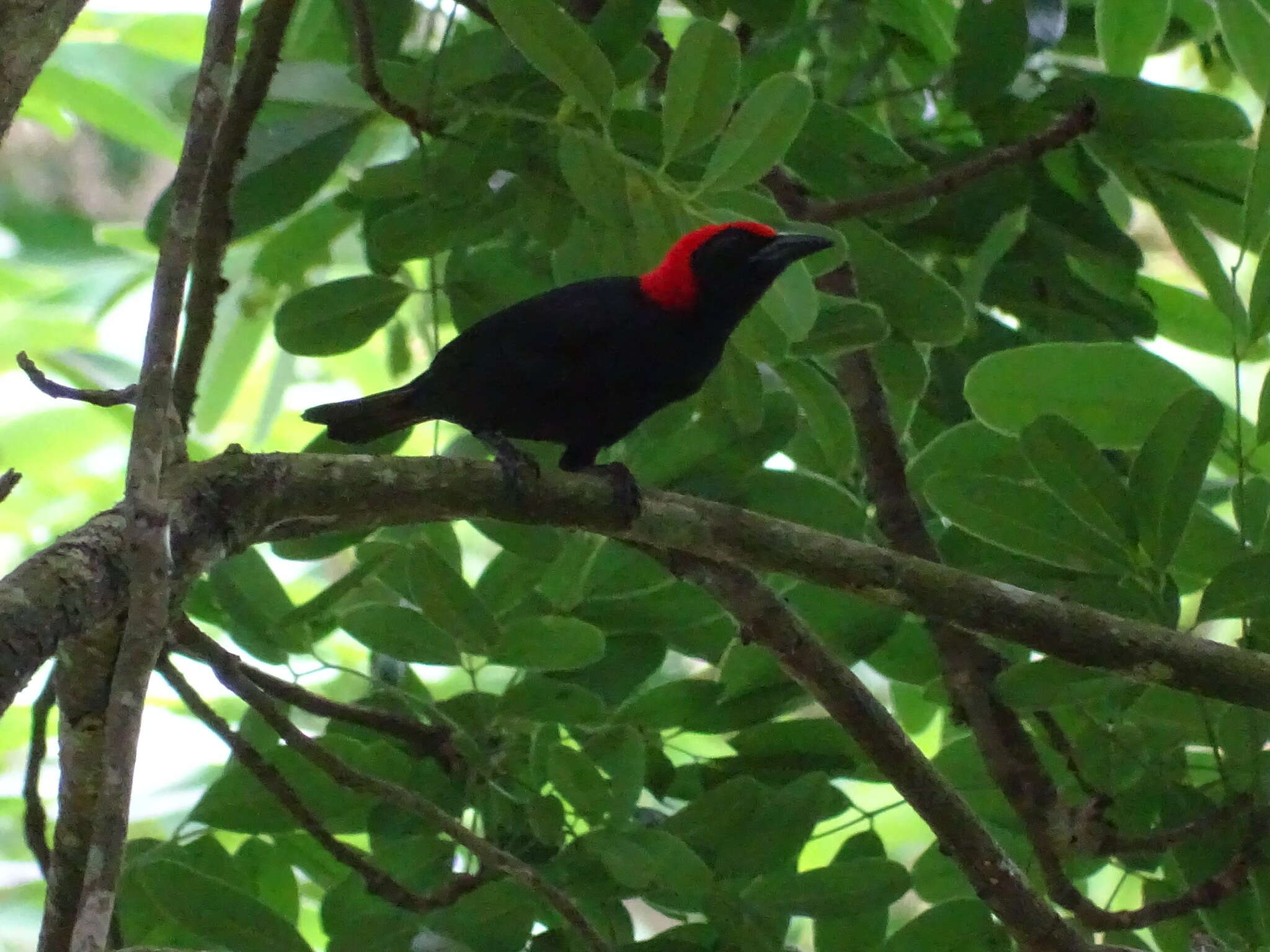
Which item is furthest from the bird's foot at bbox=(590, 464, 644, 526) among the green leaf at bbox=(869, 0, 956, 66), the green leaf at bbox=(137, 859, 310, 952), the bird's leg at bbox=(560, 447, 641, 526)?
the green leaf at bbox=(869, 0, 956, 66)

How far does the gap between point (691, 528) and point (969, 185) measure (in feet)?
3.51

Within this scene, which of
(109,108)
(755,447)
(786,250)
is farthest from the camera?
(109,108)

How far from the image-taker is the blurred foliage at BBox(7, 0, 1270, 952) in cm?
207

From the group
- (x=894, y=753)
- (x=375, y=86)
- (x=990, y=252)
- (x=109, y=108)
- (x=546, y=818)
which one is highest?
(x=109, y=108)

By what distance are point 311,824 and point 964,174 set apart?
1.68 meters

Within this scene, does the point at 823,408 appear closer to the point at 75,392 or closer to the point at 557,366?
the point at 557,366

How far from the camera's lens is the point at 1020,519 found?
2119 mm

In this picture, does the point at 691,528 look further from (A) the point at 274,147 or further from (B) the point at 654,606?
(A) the point at 274,147

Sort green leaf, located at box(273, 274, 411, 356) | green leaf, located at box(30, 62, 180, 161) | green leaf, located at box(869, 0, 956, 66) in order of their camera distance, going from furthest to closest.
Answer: green leaf, located at box(30, 62, 180, 161), green leaf, located at box(869, 0, 956, 66), green leaf, located at box(273, 274, 411, 356)

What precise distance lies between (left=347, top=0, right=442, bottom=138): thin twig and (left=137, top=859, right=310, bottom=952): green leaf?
51.3 inches

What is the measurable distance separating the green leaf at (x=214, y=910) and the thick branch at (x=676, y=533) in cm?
51

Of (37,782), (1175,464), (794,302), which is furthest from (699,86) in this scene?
(37,782)

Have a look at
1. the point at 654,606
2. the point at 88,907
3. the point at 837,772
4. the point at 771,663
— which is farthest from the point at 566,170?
the point at 88,907

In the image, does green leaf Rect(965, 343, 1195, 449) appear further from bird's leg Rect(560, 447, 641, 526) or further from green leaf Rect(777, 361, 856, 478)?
bird's leg Rect(560, 447, 641, 526)
